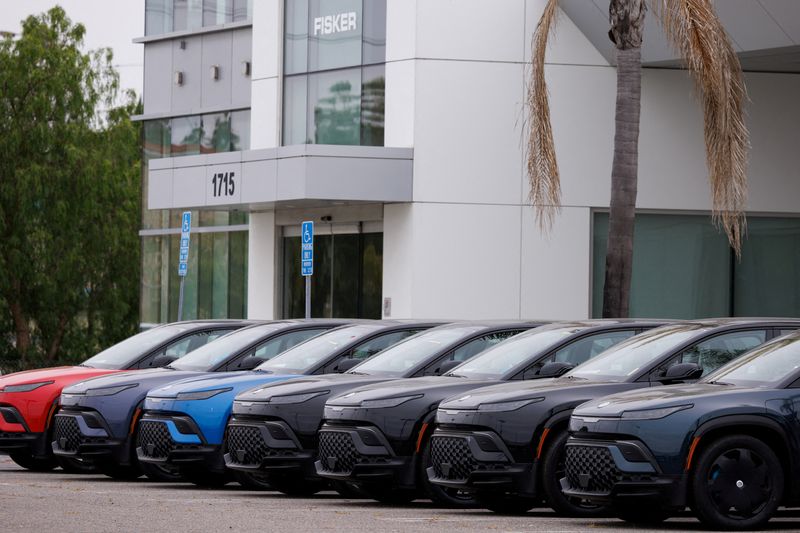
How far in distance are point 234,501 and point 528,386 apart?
115 inches

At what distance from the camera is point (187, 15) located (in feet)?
129

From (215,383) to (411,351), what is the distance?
1.96 metres

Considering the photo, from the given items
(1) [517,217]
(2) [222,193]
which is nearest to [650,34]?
(1) [517,217]

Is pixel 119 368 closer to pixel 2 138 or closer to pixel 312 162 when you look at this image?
pixel 312 162

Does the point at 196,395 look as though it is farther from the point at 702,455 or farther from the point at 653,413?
the point at 702,455

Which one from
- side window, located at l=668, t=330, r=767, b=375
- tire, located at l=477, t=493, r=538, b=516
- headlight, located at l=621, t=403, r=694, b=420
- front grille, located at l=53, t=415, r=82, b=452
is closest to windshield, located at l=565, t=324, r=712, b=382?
side window, located at l=668, t=330, r=767, b=375

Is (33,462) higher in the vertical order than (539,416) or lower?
lower

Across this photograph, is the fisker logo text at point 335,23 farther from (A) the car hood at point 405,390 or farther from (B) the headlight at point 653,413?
(B) the headlight at point 653,413

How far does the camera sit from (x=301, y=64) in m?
32.6

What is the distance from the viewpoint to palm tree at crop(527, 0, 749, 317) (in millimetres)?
21328

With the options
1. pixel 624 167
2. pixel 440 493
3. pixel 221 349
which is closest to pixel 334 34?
pixel 624 167

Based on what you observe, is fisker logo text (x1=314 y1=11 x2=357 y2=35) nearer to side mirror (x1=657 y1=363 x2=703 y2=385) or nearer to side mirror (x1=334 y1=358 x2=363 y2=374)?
side mirror (x1=334 y1=358 x2=363 y2=374)

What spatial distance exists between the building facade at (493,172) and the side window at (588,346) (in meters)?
14.5

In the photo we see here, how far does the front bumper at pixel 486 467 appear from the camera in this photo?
1233 cm
